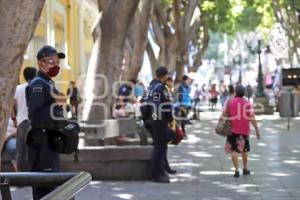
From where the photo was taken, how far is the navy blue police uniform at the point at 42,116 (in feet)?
21.2

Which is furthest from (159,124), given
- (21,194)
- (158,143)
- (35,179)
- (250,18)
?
(250,18)

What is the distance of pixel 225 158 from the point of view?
523 inches

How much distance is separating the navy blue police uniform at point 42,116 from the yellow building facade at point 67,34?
1438 cm

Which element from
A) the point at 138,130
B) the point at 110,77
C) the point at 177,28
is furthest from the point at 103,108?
the point at 177,28

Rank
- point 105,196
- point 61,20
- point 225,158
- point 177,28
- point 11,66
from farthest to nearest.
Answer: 1. point 61,20
2. point 177,28
3. point 225,158
4. point 105,196
5. point 11,66

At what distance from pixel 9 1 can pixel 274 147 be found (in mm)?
11695

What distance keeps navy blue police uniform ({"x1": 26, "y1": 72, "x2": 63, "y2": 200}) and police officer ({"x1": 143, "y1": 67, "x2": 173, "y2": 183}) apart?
12.8 ft

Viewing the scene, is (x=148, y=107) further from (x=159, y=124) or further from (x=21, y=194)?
(x=21, y=194)

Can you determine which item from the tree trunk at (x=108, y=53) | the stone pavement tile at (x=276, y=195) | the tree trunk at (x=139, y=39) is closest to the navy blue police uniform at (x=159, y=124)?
the tree trunk at (x=108, y=53)

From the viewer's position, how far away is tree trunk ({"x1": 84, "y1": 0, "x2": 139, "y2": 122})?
1201 cm

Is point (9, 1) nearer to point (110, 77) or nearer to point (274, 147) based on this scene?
point (110, 77)

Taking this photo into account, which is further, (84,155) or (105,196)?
(84,155)

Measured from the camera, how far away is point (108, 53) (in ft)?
39.7

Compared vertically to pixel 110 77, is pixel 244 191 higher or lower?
lower
